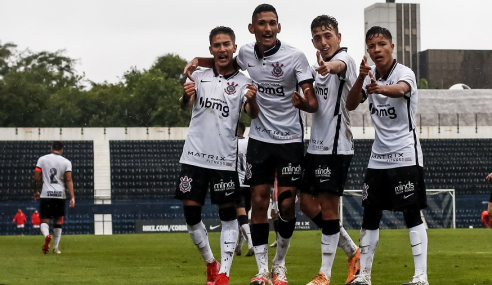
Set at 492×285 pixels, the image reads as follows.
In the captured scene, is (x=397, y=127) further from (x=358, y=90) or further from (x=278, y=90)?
(x=278, y=90)

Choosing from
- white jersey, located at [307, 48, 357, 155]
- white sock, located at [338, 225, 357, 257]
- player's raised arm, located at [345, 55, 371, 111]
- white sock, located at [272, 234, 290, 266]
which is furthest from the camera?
white sock, located at [338, 225, 357, 257]

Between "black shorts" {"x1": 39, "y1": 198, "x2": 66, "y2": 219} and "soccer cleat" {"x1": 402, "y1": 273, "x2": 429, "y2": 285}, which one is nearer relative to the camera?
"soccer cleat" {"x1": 402, "y1": 273, "x2": 429, "y2": 285}

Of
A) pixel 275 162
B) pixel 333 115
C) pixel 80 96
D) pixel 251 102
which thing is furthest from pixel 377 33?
pixel 80 96

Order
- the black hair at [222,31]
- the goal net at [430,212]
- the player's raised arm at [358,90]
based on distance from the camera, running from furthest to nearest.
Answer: the goal net at [430,212], the black hair at [222,31], the player's raised arm at [358,90]

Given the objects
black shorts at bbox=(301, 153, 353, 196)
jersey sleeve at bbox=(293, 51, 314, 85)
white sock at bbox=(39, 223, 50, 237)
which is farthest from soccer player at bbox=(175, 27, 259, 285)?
white sock at bbox=(39, 223, 50, 237)

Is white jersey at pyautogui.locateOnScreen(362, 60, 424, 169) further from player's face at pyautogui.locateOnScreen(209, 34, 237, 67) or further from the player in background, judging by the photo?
the player in background

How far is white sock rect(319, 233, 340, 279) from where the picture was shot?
318 inches

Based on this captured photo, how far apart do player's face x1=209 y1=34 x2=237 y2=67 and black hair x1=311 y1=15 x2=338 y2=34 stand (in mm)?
756

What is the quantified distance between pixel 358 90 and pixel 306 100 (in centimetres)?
46

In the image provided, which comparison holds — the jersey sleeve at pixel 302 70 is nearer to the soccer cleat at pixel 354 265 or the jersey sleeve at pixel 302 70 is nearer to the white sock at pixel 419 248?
the white sock at pixel 419 248

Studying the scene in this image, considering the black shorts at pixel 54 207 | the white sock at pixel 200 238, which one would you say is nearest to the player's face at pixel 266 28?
the white sock at pixel 200 238

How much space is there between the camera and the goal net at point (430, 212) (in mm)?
31120

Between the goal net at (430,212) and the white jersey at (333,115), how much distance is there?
2299 centimetres

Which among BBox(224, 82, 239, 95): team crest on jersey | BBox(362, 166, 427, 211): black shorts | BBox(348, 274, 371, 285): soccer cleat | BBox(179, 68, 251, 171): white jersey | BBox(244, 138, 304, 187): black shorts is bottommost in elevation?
BBox(348, 274, 371, 285): soccer cleat
